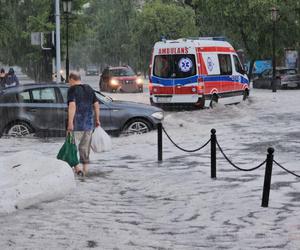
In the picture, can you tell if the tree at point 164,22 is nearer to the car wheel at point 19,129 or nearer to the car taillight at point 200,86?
the car taillight at point 200,86

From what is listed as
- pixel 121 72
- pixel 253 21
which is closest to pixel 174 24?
pixel 253 21

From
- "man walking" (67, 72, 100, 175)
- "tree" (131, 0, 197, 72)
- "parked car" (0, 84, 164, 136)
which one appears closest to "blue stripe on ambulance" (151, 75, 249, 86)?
"parked car" (0, 84, 164, 136)

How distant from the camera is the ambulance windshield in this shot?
19.7 metres

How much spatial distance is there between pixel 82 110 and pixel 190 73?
10.8 meters

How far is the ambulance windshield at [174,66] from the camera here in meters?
19.7

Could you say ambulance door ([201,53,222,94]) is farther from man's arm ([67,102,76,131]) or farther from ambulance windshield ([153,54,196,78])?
man's arm ([67,102,76,131])

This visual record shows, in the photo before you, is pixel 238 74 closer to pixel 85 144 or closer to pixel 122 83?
pixel 85 144

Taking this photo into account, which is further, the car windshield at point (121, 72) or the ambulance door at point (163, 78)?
the car windshield at point (121, 72)

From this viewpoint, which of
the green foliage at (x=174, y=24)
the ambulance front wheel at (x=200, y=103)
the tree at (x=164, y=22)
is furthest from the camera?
the tree at (x=164, y=22)

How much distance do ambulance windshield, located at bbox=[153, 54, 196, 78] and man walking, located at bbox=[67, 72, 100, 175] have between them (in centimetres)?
1043

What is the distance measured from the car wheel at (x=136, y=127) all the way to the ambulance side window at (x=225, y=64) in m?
7.07

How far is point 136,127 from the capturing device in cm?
1441

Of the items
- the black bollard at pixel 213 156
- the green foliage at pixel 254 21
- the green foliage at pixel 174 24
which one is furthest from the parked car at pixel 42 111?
the green foliage at pixel 254 21

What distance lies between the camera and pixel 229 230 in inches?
249
